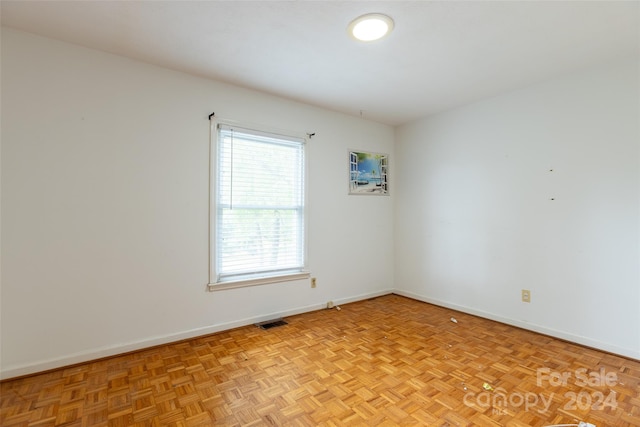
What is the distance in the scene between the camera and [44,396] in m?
1.95

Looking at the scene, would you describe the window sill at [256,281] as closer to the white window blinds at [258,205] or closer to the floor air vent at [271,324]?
the white window blinds at [258,205]

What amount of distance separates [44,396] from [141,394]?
2.01 feet

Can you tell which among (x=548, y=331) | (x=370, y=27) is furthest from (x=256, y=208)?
(x=548, y=331)

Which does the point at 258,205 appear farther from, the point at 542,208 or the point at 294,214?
the point at 542,208

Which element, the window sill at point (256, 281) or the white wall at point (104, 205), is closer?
the white wall at point (104, 205)

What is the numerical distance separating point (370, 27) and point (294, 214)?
6.68 ft

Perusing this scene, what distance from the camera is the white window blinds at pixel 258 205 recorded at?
10.0ft

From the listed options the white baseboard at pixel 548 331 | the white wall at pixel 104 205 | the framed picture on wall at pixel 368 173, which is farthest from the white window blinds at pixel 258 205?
the white baseboard at pixel 548 331

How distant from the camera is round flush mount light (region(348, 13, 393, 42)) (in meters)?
2.01

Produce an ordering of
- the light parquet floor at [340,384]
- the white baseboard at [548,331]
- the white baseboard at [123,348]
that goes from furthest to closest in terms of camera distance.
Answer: the white baseboard at [548,331], the white baseboard at [123,348], the light parquet floor at [340,384]

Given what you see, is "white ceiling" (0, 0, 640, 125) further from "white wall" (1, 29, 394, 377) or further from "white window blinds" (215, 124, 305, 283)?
"white window blinds" (215, 124, 305, 283)

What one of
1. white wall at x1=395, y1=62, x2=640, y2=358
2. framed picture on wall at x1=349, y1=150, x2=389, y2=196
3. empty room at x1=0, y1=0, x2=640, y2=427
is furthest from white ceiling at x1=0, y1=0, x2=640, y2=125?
framed picture on wall at x1=349, y1=150, x2=389, y2=196

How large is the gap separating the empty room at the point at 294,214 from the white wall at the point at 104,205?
2 centimetres

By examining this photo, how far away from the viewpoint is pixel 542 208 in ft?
9.91
